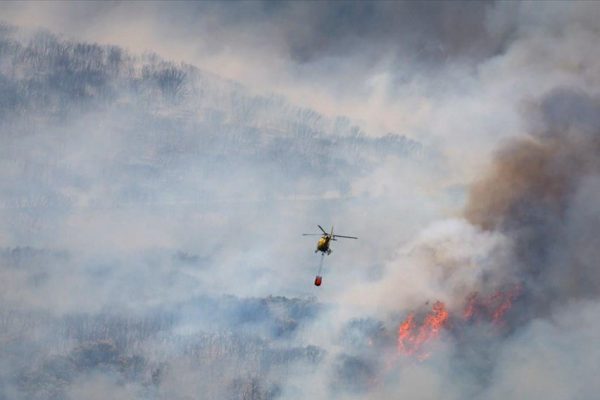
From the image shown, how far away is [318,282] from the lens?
170750mm

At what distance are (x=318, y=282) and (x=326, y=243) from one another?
29.3 ft

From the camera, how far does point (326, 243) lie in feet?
568
